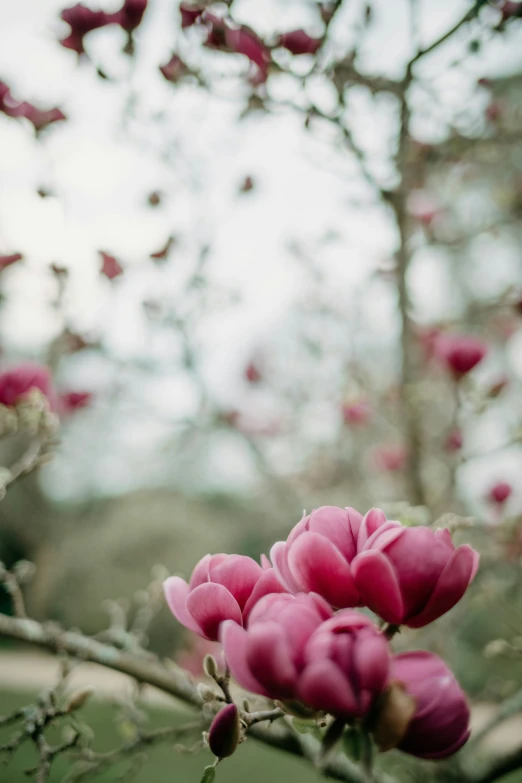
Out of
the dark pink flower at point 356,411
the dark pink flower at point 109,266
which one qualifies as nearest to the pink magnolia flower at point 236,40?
the dark pink flower at point 109,266

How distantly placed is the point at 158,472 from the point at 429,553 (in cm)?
899

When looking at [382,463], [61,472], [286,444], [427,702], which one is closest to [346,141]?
[427,702]

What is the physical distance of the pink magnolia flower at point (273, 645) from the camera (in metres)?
0.41

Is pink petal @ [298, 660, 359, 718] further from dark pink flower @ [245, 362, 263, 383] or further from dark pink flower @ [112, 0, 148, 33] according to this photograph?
dark pink flower @ [245, 362, 263, 383]

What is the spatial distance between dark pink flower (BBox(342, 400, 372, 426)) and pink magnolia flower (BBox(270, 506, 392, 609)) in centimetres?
200

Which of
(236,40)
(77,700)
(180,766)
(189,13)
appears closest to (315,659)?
(77,700)

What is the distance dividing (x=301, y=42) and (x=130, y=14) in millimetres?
422

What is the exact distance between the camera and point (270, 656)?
0.41 meters

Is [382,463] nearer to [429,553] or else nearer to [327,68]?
[327,68]

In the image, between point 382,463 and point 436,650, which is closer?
point 436,650

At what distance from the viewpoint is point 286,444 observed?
13.5 feet

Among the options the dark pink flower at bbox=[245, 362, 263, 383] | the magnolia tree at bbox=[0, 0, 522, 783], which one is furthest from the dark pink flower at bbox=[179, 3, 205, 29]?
the dark pink flower at bbox=[245, 362, 263, 383]

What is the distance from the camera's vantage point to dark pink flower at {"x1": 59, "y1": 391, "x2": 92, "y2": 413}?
1940mm

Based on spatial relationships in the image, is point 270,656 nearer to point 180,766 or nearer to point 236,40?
point 236,40
